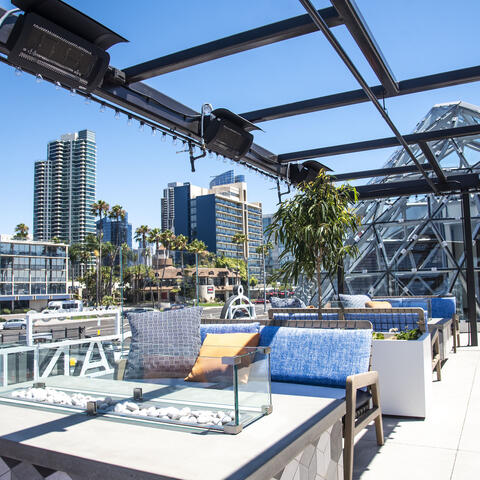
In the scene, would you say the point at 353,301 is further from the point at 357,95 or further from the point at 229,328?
the point at 229,328

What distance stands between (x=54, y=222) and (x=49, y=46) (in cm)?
12876

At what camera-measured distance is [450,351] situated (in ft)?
26.4

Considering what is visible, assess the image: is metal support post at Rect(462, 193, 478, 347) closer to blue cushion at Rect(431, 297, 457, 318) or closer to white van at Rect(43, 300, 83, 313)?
blue cushion at Rect(431, 297, 457, 318)

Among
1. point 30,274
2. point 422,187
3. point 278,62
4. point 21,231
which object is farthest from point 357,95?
point 21,231

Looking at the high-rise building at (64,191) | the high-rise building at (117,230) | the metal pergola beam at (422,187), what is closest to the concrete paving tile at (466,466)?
the metal pergola beam at (422,187)

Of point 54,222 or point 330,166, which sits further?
point 54,222

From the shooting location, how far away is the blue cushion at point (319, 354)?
306 cm

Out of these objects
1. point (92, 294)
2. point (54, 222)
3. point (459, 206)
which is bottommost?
point (92, 294)

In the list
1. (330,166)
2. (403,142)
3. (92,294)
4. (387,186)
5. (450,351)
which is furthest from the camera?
(92,294)

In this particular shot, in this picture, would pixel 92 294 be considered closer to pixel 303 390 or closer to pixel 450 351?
pixel 450 351

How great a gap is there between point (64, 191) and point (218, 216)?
43.6m

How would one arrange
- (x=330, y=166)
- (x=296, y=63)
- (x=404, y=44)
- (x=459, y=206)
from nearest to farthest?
(x=404, y=44) → (x=296, y=63) → (x=330, y=166) → (x=459, y=206)

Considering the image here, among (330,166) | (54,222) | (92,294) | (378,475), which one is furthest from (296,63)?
(54,222)

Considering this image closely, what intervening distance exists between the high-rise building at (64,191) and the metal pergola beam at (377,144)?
120m
